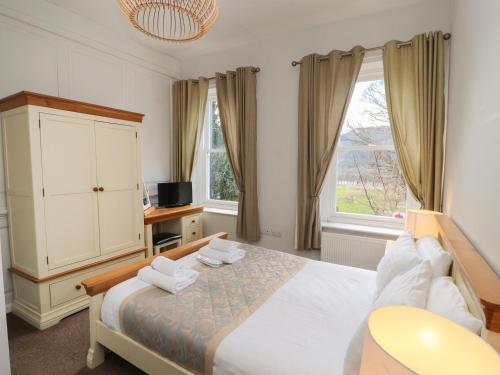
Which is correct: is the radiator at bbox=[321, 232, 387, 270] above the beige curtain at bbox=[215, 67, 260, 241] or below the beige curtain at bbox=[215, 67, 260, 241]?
below

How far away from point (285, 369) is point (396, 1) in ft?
10.1

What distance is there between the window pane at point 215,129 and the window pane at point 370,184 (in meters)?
1.69

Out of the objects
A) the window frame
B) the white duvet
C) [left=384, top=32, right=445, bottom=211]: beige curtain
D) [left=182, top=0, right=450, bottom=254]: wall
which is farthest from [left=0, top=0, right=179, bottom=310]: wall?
[left=384, top=32, right=445, bottom=211]: beige curtain

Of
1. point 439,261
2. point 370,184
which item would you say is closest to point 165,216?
point 370,184

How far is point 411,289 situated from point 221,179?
2.99 meters

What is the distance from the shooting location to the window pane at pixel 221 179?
12.5 ft

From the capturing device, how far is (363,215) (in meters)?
2.95

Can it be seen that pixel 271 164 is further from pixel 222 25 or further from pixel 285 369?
pixel 285 369

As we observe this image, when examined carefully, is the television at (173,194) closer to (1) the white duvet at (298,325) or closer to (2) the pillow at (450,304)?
(1) the white duvet at (298,325)

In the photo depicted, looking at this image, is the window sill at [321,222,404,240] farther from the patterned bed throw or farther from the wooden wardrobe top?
the wooden wardrobe top

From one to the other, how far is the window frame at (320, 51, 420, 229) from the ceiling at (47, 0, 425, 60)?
1.56 feet

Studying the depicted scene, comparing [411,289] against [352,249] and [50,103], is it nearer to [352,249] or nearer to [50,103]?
[352,249]

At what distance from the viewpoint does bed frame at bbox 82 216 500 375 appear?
30.8 inches

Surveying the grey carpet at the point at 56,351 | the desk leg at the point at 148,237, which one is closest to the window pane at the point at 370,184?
the desk leg at the point at 148,237
